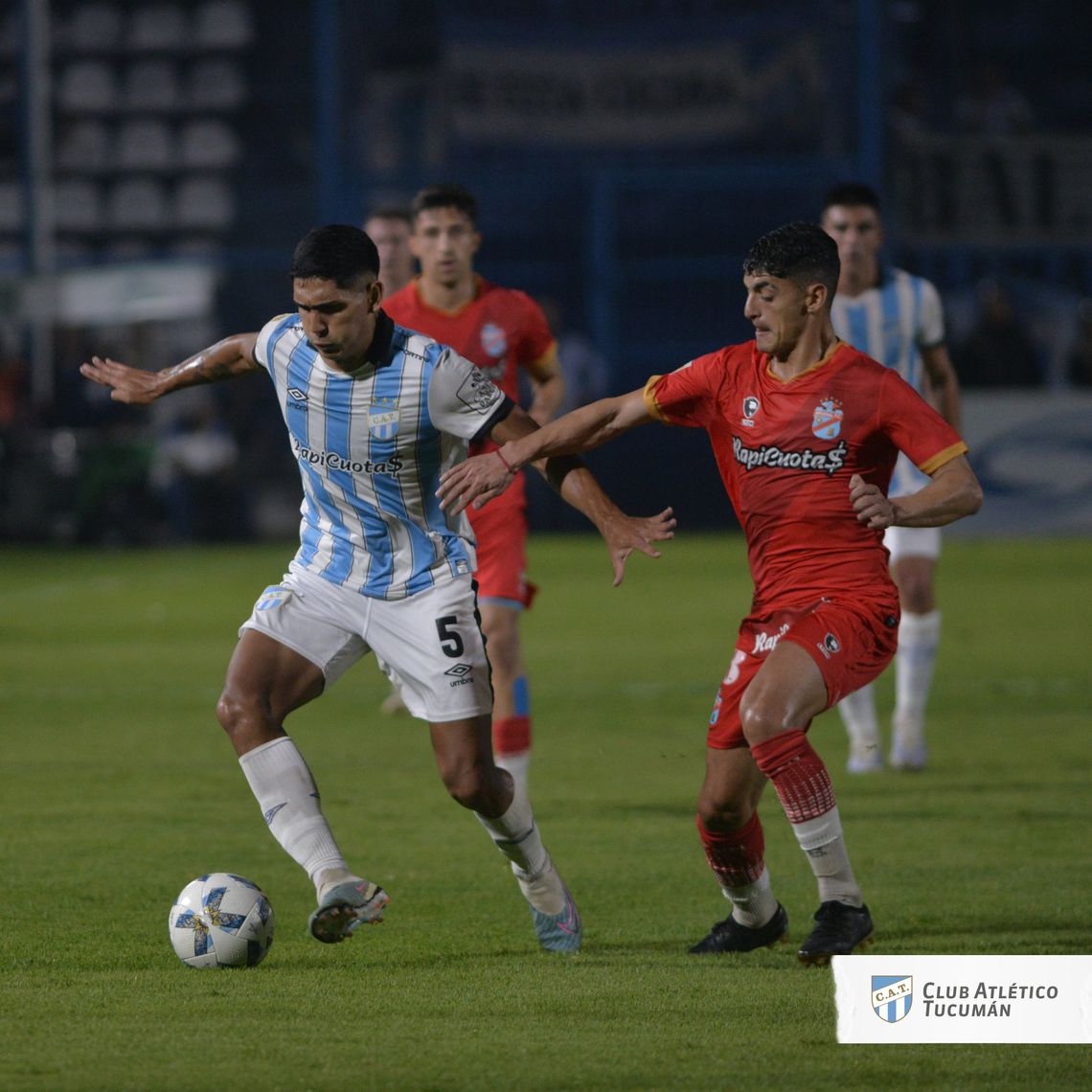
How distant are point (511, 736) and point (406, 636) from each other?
1867 mm

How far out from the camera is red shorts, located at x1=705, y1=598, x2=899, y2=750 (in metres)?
4.96

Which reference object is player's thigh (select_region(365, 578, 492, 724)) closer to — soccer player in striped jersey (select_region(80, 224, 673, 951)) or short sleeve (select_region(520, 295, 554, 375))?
soccer player in striped jersey (select_region(80, 224, 673, 951))

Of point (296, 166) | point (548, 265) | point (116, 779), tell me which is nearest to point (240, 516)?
point (548, 265)

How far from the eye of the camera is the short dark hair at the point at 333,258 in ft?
16.2

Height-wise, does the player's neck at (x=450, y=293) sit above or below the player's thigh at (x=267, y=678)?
above

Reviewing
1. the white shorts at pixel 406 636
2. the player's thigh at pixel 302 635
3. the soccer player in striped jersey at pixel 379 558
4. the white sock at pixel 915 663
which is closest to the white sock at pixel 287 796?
the soccer player in striped jersey at pixel 379 558

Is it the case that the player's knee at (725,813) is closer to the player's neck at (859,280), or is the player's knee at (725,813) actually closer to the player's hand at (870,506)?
the player's hand at (870,506)

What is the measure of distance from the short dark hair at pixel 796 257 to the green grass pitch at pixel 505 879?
175 cm

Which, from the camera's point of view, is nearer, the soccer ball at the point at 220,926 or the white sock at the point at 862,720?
the soccer ball at the point at 220,926

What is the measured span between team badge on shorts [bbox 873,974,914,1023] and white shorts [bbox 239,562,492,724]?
147 centimetres

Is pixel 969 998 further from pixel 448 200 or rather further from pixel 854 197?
pixel 854 197

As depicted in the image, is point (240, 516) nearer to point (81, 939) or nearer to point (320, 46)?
point (320, 46)

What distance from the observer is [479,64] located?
2389 centimetres

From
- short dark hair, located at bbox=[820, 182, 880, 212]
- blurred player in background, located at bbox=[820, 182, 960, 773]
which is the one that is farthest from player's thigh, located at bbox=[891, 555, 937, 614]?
short dark hair, located at bbox=[820, 182, 880, 212]
